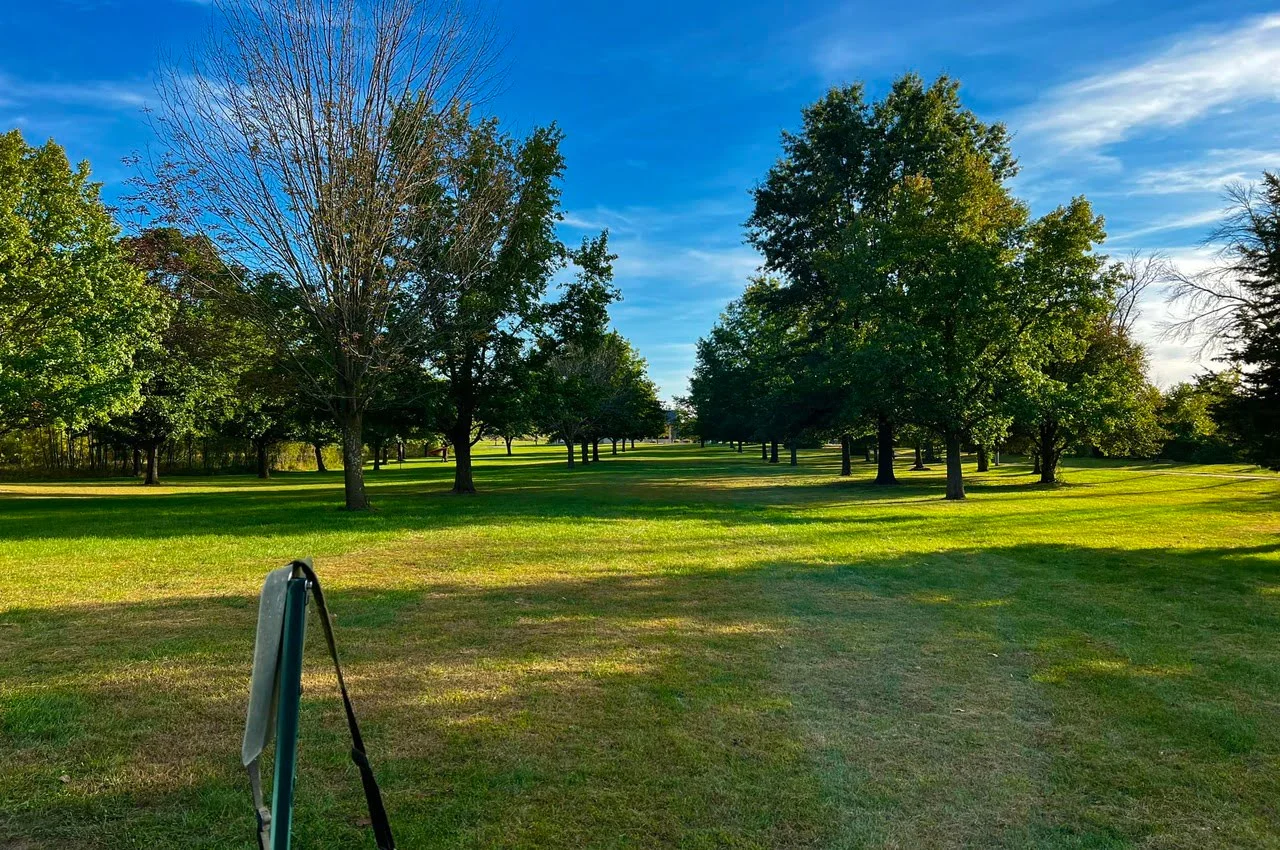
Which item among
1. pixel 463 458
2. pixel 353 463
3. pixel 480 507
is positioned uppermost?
pixel 353 463

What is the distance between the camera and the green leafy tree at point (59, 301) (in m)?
19.2

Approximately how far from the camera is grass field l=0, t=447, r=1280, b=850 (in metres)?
3.40

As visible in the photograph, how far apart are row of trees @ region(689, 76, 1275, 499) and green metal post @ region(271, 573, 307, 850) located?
575 inches

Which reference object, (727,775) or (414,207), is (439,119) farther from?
(727,775)

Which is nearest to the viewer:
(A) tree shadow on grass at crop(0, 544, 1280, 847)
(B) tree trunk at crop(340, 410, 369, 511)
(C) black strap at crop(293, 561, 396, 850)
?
(C) black strap at crop(293, 561, 396, 850)

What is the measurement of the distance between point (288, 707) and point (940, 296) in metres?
21.9

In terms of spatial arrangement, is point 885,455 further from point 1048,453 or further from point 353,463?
point 353,463

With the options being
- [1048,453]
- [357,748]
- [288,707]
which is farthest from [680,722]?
[1048,453]

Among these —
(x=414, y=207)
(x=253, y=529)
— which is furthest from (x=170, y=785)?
(x=414, y=207)

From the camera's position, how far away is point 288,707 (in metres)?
1.51

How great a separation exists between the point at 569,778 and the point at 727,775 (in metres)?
0.85

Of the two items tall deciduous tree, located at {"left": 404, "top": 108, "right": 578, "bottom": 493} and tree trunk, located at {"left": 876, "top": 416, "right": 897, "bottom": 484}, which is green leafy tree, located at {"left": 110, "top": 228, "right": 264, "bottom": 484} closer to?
tall deciduous tree, located at {"left": 404, "top": 108, "right": 578, "bottom": 493}

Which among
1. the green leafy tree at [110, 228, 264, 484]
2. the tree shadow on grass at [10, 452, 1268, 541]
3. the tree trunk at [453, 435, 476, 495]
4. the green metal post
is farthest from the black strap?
the green leafy tree at [110, 228, 264, 484]

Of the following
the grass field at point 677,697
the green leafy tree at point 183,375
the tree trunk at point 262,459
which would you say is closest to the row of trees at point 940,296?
the grass field at point 677,697
